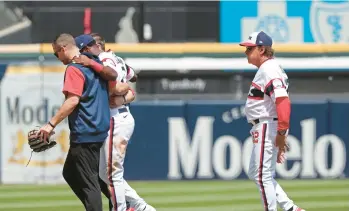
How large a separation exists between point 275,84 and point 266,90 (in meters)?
0.12

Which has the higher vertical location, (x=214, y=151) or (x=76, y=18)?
(x=76, y=18)

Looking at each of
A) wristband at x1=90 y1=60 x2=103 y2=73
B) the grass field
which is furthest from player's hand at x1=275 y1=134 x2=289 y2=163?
the grass field

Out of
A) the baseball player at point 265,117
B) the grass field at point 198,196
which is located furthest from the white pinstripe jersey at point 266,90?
the grass field at point 198,196

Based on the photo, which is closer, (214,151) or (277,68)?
(277,68)

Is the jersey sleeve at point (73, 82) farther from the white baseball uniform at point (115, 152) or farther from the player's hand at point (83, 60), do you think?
the white baseball uniform at point (115, 152)

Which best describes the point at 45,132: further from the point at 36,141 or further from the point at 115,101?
the point at 115,101

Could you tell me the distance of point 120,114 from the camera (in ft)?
27.0

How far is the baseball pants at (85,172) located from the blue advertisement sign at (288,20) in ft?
26.1

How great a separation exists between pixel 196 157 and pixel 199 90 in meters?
1.08

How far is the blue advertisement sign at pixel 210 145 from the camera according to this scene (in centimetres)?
1379

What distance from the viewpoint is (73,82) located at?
7566 millimetres

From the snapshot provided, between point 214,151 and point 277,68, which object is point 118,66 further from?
point 214,151

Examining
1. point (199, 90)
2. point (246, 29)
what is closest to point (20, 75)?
point (199, 90)

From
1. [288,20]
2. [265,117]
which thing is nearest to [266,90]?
[265,117]
